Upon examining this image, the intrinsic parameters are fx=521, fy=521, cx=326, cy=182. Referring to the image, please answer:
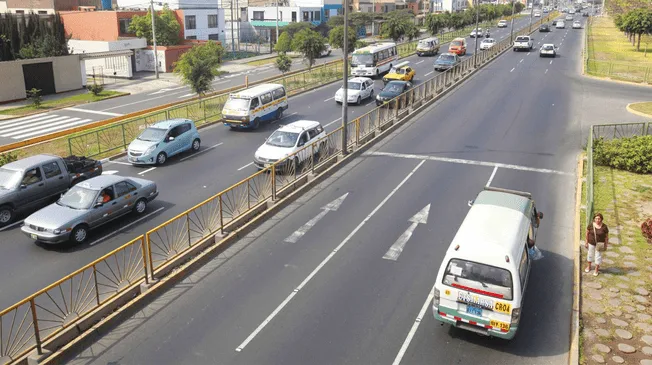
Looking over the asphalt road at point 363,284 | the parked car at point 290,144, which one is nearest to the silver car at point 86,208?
the asphalt road at point 363,284

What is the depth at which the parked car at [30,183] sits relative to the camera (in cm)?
1622

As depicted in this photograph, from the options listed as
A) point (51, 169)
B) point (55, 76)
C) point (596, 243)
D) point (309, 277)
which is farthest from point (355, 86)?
point (55, 76)

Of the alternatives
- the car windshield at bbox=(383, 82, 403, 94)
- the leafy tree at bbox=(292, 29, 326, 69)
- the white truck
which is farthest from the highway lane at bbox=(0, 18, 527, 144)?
the white truck

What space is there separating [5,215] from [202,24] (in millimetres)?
59111

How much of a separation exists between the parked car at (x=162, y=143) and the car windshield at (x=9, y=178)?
5335 millimetres

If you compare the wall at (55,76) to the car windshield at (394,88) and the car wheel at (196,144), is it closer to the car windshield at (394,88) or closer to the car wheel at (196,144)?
the car wheel at (196,144)

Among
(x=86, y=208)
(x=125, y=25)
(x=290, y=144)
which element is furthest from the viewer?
(x=125, y=25)

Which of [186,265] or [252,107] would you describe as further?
[252,107]

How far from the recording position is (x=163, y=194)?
18609 millimetres

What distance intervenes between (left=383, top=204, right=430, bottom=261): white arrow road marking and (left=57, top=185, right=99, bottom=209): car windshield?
28.6 ft

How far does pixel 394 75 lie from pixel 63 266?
30115 millimetres

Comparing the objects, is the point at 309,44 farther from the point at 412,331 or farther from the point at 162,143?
the point at 412,331

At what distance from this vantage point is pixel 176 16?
214ft

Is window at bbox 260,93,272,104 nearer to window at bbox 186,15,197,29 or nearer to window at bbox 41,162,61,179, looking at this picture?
window at bbox 41,162,61,179
